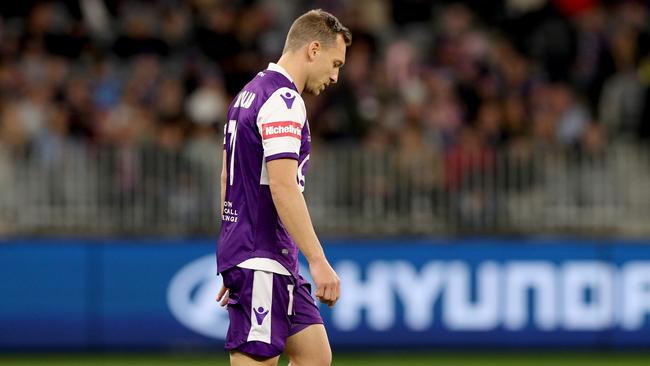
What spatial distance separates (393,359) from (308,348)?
272 inches

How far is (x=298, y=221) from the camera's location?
6633mm

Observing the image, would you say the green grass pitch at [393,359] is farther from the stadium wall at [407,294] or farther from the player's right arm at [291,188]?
the player's right arm at [291,188]

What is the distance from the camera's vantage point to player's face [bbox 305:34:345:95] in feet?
23.0

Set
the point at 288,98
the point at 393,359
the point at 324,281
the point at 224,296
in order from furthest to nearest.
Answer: the point at 393,359 < the point at 224,296 < the point at 288,98 < the point at 324,281

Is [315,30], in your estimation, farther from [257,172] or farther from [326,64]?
[257,172]

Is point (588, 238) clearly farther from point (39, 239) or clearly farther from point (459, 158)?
point (39, 239)

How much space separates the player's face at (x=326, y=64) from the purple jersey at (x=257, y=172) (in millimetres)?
150

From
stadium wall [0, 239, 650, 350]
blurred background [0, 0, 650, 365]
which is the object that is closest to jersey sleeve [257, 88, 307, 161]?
blurred background [0, 0, 650, 365]

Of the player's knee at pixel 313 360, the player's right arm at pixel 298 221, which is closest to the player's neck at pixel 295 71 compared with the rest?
the player's right arm at pixel 298 221

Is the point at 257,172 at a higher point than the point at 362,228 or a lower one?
higher

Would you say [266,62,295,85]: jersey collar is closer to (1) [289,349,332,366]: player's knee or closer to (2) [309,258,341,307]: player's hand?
(2) [309,258,341,307]: player's hand

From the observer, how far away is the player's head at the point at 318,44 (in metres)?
7.01

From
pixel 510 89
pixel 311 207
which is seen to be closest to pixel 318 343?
pixel 311 207

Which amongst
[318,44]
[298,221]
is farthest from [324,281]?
[318,44]
